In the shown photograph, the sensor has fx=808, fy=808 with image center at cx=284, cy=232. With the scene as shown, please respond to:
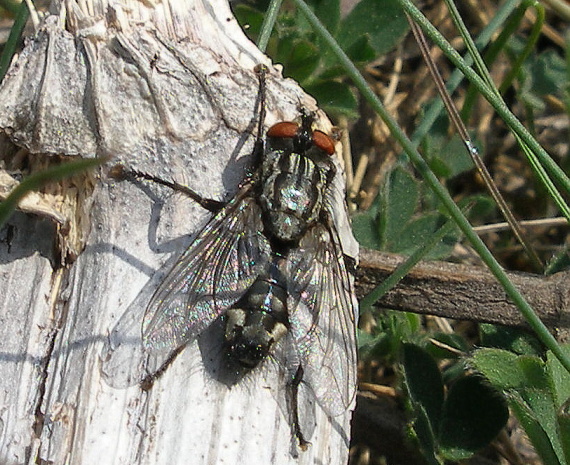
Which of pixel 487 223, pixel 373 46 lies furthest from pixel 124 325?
pixel 487 223

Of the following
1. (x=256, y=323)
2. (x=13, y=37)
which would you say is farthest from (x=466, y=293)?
(x=13, y=37)

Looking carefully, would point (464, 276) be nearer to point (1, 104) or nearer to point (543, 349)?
point (543, 349)

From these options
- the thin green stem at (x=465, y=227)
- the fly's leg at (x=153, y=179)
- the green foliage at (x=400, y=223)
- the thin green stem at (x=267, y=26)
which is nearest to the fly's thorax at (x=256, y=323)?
the fly's leg at (x=153, y=179)

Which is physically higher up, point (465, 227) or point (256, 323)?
point (465, 227)

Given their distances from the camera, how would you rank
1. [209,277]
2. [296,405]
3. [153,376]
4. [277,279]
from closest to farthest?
[153,376] < [296,405] < [209,277] < [277,279]

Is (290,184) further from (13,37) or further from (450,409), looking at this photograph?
(13,37)

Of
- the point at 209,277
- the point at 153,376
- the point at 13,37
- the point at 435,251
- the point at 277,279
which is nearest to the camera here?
the point at 153,376
